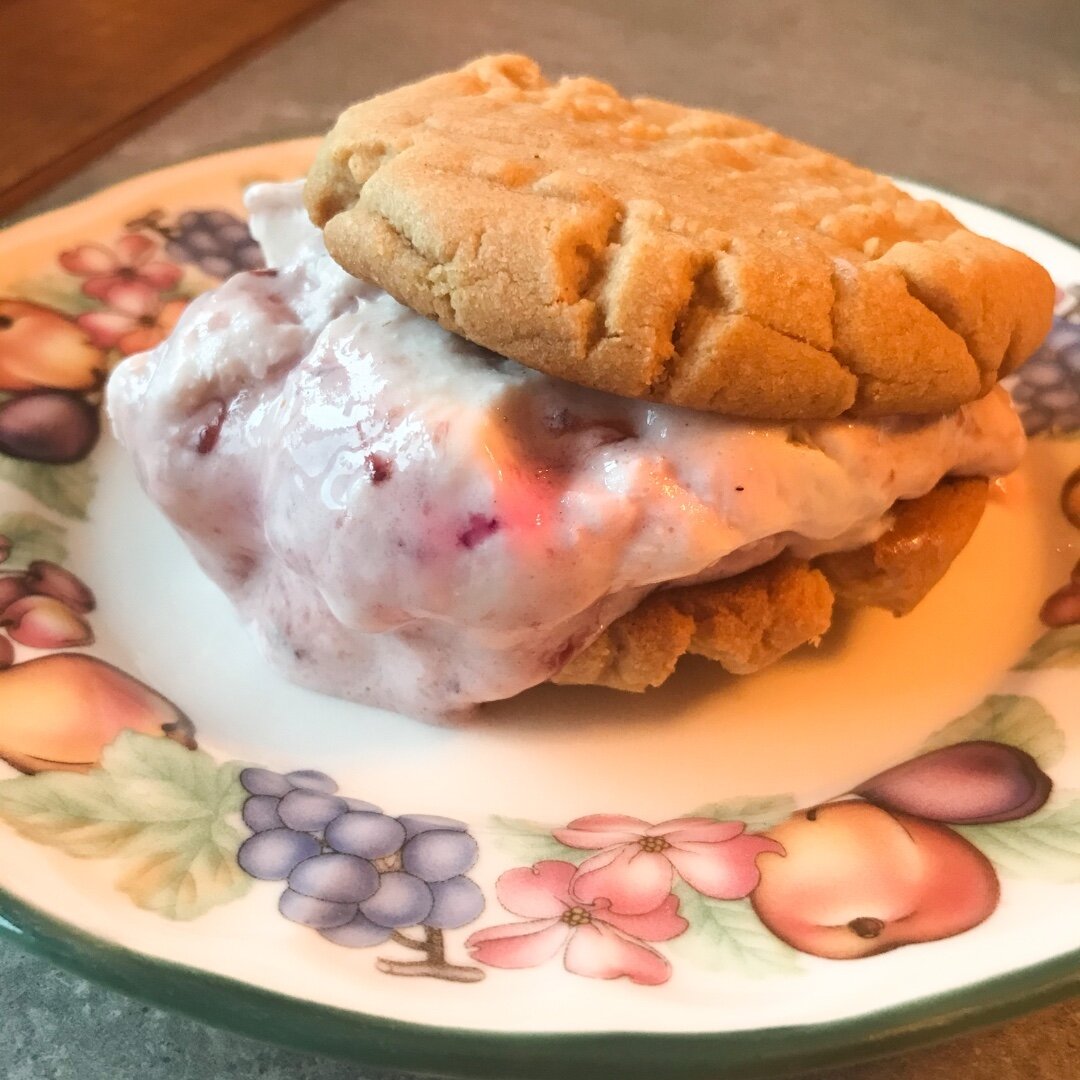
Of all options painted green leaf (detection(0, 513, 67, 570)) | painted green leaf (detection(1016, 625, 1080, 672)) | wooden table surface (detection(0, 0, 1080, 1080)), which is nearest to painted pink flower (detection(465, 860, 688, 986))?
painted green leaf (detection(1016, 625, 1080, 672))

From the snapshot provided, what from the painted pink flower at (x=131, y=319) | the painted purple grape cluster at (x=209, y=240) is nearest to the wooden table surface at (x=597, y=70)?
the painted purple grape cluster at (x=209, y=240)

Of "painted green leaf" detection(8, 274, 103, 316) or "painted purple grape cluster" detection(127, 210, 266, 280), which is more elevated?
"painted purple grape cluster" detection(127, 210, 266, 280)

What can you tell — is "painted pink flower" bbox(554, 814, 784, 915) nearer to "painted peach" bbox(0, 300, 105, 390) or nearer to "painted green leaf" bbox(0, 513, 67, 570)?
"painted green leaf" bbox(0, 513, 67, 570)

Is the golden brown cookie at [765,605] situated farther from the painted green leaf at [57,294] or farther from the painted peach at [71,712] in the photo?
the painted green leaf at [57,294]

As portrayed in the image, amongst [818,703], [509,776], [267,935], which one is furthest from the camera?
[818,703]

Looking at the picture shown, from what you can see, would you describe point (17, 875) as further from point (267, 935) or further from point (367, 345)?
point (367, 345)

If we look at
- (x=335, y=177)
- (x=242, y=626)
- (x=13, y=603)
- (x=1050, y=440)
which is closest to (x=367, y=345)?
(x=335, y=177)

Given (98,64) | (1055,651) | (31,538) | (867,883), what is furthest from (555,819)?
(98,64)
